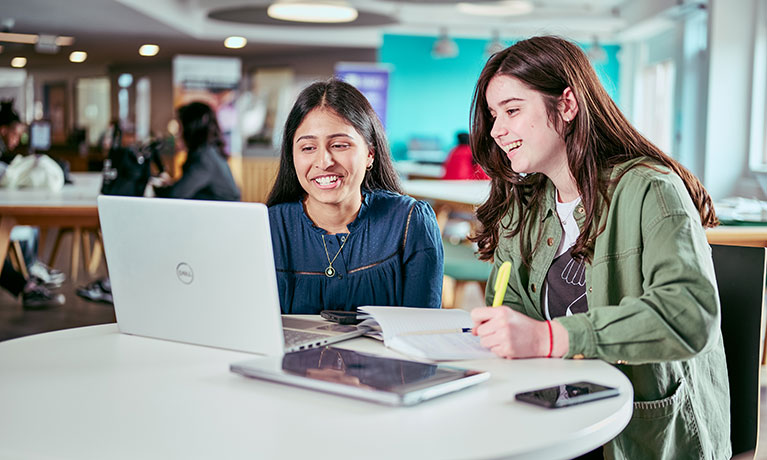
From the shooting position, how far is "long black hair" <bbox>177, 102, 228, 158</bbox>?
4.99 metres

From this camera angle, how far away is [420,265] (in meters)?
1.96

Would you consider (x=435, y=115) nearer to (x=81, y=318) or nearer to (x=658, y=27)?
(x=658, y=27)

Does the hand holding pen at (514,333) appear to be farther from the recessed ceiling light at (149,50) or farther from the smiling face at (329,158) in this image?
the recessed ceiling light at (149,50)

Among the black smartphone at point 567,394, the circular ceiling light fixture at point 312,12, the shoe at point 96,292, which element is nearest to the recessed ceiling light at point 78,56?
the circular ceiling light fixture at point 312,12

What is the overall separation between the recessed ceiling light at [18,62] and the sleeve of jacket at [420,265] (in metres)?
12.9

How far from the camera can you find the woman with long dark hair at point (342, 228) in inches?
Answer: 75.6

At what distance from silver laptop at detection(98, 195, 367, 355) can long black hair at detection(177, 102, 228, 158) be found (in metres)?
3.69

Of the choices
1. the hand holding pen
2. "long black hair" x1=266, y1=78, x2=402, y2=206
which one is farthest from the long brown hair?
"long black hair" x1=266, y1=78, x2=402, y2=206

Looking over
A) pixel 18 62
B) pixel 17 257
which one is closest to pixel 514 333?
pixel 17 257

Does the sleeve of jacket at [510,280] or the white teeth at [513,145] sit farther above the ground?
the white teeth at [513,145]

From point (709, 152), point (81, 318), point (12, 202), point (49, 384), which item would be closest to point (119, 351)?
point (49, 384)

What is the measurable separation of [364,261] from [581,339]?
2.54ft

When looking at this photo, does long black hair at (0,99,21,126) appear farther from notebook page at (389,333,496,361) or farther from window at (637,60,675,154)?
window at (637,60,675,154)

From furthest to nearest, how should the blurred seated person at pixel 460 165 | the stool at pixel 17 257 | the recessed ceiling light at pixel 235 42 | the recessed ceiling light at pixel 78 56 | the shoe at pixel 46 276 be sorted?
1. the recessed ceiling light at pixel 78 56
2. the recessed ceiling light at pixel 235 42
3. the blurred seated person at pixel 460 165
4. the shoe at pixel 46 276
5. the stool at pixel 17 257
